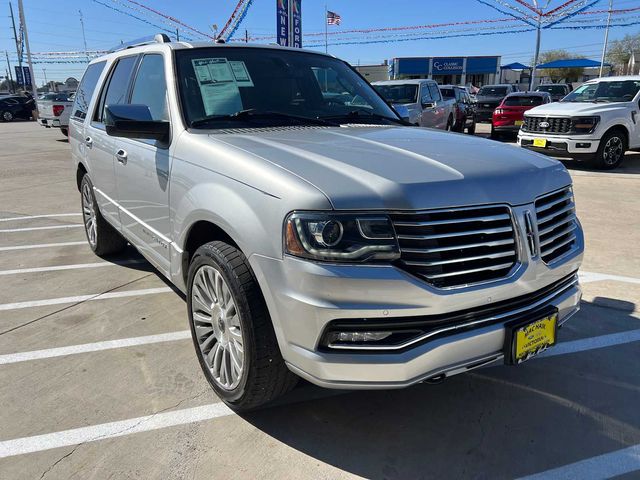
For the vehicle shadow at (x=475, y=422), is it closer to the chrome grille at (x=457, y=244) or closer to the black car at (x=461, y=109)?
the chrome grille at (x=457, y=244)

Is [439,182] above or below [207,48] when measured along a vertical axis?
below

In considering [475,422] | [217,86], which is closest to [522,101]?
[217,86]

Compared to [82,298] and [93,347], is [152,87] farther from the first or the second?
[82,298]

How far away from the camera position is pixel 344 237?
2053 millimetres

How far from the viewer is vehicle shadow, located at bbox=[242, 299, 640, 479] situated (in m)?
2.39

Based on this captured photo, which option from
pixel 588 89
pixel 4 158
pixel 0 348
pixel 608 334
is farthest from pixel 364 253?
pixel 4 158

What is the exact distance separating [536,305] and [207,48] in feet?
8.64

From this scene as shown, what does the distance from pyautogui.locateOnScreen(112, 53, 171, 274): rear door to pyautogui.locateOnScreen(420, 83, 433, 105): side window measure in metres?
10.2

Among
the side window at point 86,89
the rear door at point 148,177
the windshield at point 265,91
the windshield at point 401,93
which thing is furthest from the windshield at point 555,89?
the rear door at point 148,177

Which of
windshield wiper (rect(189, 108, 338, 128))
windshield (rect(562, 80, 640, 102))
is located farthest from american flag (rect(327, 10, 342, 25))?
→ windshield wiper (rect(189, 108, 338, 128))

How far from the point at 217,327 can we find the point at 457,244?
1.37 meters

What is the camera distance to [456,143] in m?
2.90

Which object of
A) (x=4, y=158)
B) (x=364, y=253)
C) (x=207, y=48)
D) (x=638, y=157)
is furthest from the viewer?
(x=4, y=158)

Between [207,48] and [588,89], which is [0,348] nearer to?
[207,48]
